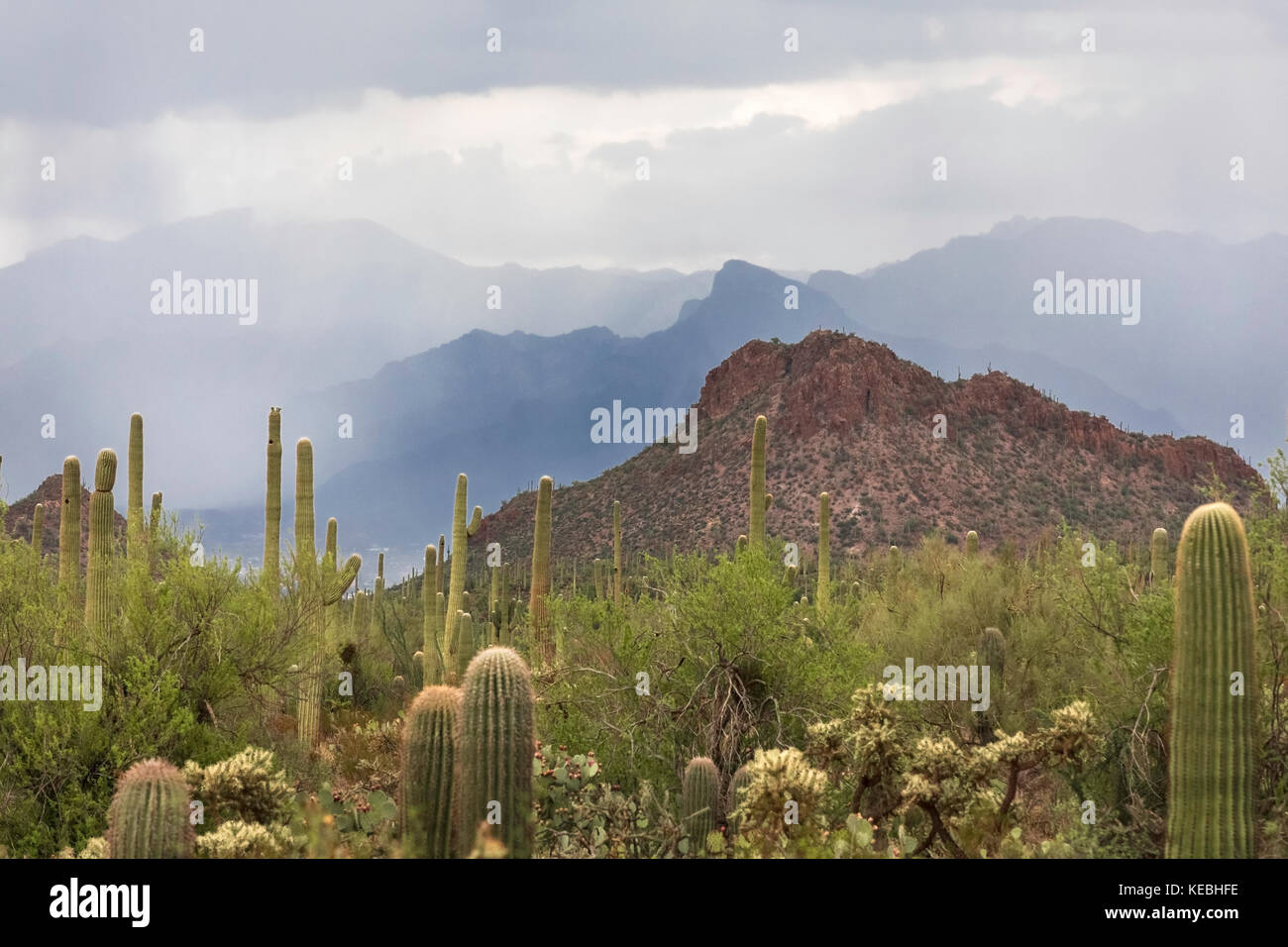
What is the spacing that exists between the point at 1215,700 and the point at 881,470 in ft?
136

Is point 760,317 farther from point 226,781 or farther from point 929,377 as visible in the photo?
point 226,781

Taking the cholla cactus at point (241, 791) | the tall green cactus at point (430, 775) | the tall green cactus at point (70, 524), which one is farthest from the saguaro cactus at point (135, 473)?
the tall green cactus at point (430, 775)

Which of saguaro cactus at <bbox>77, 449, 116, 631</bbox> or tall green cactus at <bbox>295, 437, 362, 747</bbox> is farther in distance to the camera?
tall green cactus at <bbox>295, 437, 362, 747</bbox>

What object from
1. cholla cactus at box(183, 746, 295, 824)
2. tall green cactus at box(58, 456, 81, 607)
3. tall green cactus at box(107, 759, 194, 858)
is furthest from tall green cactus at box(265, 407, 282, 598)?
tall green cactus at box(107, 759, 194, 858)

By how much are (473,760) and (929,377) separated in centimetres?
5126

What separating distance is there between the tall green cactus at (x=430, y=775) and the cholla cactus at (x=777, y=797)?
1.82 m

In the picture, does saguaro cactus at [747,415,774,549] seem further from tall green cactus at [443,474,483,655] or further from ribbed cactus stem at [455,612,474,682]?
tall green cactus at [443,474,483,655]

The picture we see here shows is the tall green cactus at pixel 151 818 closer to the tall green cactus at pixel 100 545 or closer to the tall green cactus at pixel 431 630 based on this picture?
the tall green cactus at pixel 100 545

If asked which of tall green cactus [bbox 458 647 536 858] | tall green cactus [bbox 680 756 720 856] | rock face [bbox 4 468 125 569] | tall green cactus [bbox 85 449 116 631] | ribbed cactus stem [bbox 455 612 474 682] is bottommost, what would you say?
tall green cactus [bbox 680 756 720 856]

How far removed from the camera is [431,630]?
20953 millimetres

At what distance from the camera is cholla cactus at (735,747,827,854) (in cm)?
687

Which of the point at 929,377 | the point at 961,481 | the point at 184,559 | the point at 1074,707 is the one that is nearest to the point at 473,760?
the point at 1074,707

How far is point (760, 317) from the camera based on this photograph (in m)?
181
